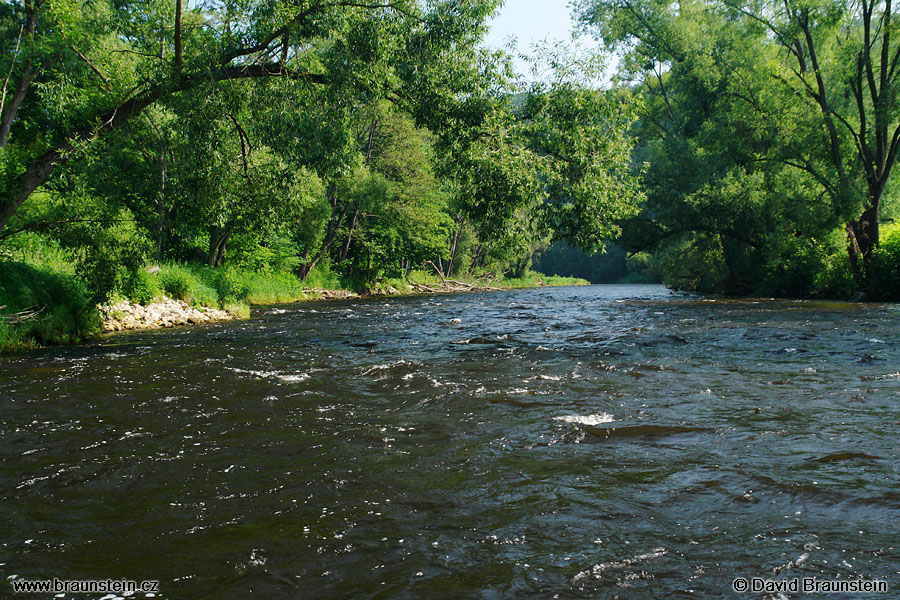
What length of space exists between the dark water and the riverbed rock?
5.85 meters

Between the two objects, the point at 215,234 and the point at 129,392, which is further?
the point at 215,234

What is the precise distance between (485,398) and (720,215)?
2502 cm

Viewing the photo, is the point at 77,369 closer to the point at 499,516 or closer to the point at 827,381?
the point at 499,516

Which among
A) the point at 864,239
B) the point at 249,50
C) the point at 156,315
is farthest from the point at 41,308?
the point at 864,239

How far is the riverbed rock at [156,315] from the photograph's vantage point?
1541 cm

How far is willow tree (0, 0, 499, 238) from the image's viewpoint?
1188 centimetres

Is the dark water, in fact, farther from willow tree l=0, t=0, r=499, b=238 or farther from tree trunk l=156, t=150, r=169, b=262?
tree trunk l=156, t=150, r=169, b=262

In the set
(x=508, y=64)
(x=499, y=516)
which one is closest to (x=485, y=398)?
(x=499, y=516)

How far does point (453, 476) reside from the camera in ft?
14.8

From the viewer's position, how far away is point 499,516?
12.4 ft

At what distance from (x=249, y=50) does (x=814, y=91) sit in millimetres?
24428

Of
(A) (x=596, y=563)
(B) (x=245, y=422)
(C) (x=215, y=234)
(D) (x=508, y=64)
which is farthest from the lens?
(C) (x=215, y=234)

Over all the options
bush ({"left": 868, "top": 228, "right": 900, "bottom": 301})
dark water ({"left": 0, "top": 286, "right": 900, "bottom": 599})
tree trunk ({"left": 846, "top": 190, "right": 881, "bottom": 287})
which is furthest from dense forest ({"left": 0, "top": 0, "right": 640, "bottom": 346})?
tree trunk ({"left": 846, "top": 190, "right": 881, "bottom": 287})

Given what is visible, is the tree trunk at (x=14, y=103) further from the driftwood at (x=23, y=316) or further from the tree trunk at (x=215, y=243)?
the driftwood at (x=23, y=316)
